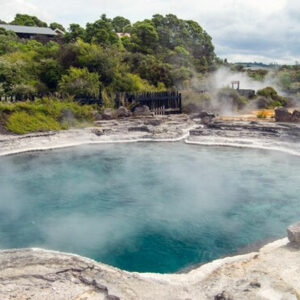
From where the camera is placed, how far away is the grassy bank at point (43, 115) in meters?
20.1

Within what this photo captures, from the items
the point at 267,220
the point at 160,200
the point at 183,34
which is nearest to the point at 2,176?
the point at 160,200

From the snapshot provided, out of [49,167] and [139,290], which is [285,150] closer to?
[49,167]

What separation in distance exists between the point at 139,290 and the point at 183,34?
44671 millimetres

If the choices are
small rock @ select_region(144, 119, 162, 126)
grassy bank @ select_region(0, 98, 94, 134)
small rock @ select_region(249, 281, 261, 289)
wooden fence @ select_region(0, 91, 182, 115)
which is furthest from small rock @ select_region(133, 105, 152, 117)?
small rock @ select_region(249, 281, 261, 289)

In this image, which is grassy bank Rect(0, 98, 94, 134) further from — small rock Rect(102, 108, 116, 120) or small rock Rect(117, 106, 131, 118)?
small rock Rect(117, 106, 131, 118)

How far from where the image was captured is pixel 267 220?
35.5 ft

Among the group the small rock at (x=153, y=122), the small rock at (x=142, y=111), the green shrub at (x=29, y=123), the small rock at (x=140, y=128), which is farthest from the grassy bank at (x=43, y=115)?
the small rock at (x=153, y=122)

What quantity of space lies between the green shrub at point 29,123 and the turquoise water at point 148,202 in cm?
262

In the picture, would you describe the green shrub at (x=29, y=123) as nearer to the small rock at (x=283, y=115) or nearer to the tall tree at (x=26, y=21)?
the small rock at (x=283, y=115)

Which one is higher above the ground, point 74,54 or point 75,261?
point 74,54

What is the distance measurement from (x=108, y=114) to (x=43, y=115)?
13.4 feet

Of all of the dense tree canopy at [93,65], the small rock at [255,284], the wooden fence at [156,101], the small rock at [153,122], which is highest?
the dense tree canopy at [93,65]

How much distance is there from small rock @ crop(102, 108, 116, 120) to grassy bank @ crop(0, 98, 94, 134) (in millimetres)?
810

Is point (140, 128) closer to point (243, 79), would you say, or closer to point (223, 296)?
point (223, 296)
